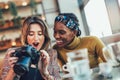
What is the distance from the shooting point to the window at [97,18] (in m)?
1.27

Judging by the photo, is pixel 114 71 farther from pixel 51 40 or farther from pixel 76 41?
pixel 51 40

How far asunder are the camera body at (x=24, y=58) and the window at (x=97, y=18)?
14.4 inches

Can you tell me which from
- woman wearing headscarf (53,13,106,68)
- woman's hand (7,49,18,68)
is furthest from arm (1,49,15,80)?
woman wearing headscarf (53,13,106,68)

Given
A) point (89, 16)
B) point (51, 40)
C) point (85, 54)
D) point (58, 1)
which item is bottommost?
point (85, 54)

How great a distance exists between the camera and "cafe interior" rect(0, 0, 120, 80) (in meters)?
Answer: 1.23

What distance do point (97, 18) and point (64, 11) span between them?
0.66ft

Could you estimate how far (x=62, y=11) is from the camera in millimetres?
1261

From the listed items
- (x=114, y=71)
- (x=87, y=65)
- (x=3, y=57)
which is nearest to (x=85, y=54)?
(x=87, y=65)

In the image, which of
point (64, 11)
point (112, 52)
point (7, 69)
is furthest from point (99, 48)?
point (7, 69)

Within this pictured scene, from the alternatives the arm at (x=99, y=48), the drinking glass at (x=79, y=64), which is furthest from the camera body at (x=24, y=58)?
the arm at (x=99, y=48)

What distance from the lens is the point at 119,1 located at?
1299 mm

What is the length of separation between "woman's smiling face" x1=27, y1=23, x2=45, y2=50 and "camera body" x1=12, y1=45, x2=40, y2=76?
0.03m

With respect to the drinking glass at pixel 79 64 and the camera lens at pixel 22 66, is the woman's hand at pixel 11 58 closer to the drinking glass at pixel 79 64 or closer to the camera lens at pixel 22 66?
the camera lens at pixel 22 66

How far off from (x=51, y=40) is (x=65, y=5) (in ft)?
0.72
